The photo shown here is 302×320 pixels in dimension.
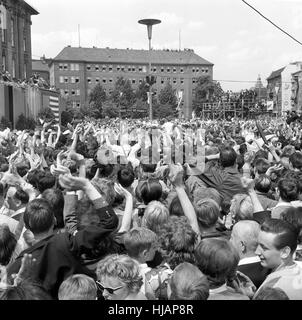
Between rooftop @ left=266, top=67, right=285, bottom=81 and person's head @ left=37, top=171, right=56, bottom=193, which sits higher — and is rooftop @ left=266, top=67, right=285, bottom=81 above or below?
above

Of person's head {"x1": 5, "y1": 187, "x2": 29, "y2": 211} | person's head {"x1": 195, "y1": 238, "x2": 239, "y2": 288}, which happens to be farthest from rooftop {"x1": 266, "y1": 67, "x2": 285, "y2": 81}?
person's head {"x1": 195, "y1": 238, "x2": 239, "y2": 288}

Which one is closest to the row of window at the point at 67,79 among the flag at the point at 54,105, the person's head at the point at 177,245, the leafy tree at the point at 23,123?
the flag at the point at 54,105

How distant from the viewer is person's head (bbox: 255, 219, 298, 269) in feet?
11.3

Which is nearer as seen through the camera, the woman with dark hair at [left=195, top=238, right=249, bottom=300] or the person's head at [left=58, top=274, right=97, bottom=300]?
the person's head at [left=58, top=274, right=97, bottom=300]

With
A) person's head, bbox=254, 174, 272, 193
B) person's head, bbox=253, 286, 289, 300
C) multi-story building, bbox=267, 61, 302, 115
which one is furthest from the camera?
multi-story building, bbox=267, 61, 302, 115

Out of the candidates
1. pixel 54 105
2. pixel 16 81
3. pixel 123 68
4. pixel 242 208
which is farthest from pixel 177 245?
pixel 123 68

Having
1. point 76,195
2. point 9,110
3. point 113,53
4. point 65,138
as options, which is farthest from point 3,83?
point 113,53

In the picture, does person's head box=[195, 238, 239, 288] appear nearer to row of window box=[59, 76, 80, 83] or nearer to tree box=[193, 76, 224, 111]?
tree box=[193, 76, 224, 111]

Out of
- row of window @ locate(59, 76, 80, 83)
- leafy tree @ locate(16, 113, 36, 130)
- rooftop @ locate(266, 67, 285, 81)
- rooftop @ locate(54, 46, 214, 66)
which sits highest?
rooftop @ locate(54, 46, 214, 66)

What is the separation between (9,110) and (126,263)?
34.2 metres

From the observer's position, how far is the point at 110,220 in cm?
359

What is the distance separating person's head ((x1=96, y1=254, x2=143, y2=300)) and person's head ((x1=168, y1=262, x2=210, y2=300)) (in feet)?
0.85

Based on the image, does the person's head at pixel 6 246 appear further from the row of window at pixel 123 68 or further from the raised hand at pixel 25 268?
the row of window at pixel 123 68
